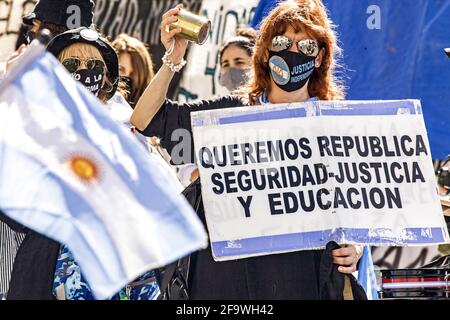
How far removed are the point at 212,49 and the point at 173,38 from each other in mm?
2939

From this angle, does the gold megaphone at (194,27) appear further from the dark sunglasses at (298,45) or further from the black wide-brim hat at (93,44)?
the black wide-brim hat at (93,44)

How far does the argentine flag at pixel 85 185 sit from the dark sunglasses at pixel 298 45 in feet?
4.46

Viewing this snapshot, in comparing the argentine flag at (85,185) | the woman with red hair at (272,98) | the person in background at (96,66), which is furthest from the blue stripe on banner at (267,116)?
the argentine flag at (85,185)

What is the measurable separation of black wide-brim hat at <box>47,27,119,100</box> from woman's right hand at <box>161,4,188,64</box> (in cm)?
42

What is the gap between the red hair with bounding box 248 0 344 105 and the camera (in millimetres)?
5496

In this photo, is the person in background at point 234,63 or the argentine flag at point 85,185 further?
the person in background at point 234,63

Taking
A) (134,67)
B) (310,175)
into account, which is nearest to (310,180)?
(310,175)

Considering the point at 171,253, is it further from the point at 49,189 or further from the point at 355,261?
the point at 355,261

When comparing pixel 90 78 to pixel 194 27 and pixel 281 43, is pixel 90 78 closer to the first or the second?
pixel 194 27

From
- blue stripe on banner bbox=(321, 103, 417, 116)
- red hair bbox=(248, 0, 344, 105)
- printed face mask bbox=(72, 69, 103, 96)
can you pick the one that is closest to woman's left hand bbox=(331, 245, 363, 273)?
blue stripe on banner bbox=(321, 103, 417, 116)

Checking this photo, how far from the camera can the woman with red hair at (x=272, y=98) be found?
529 centimetres

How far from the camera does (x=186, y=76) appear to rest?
330 inches

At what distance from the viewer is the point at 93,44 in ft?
19.0
